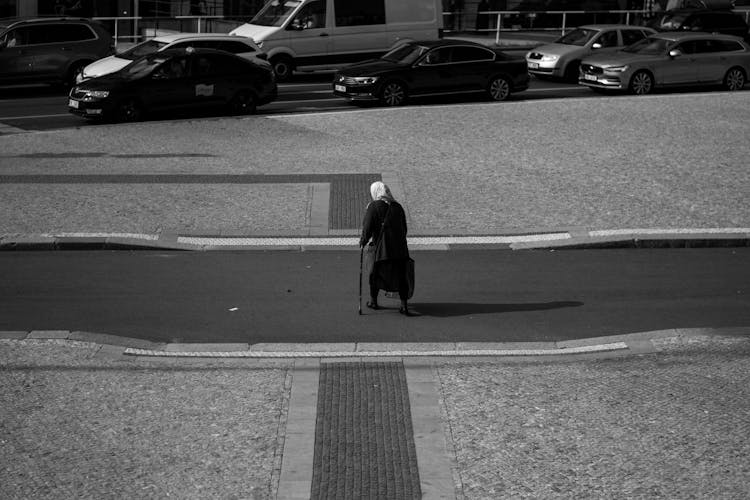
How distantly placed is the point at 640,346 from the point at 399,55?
55.2ft

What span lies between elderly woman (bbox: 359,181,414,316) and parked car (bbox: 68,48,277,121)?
1258cm

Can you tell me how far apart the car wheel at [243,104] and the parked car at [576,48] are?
8.87 meters

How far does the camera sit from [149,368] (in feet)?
32.2

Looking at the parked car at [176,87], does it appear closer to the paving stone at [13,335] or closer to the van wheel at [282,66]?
the van wheel at [282,66]

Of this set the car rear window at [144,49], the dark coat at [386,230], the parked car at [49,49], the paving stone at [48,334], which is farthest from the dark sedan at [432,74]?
the paving stone at [48,334]

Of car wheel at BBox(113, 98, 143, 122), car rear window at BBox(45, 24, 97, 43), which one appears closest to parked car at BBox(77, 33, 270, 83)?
car rear window at BBox(45, 24, 97, 43)

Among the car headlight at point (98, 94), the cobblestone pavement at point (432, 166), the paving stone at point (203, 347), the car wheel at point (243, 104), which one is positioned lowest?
the paving stone at point (203, 347)

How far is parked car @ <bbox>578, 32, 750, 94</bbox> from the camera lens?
27531 mm

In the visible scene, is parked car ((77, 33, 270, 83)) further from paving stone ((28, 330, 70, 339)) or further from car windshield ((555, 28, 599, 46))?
paving stone ((28, 330, 70, 339))

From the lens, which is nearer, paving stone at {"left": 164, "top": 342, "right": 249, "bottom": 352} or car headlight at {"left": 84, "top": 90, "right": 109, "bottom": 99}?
paving stone at {"left": 164, "top": 342, "right": 249, "bottom": 352}

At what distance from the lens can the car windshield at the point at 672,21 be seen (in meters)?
34.0

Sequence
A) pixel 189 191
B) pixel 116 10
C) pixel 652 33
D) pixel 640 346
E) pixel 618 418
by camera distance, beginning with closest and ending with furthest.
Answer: pixel 618 418 → pixel 640 346 → pixel 189 191 → pixel 652 33 → pixel 116 10

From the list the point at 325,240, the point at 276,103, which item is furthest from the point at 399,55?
the point at 325,240

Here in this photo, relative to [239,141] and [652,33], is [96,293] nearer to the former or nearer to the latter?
[239,141]
